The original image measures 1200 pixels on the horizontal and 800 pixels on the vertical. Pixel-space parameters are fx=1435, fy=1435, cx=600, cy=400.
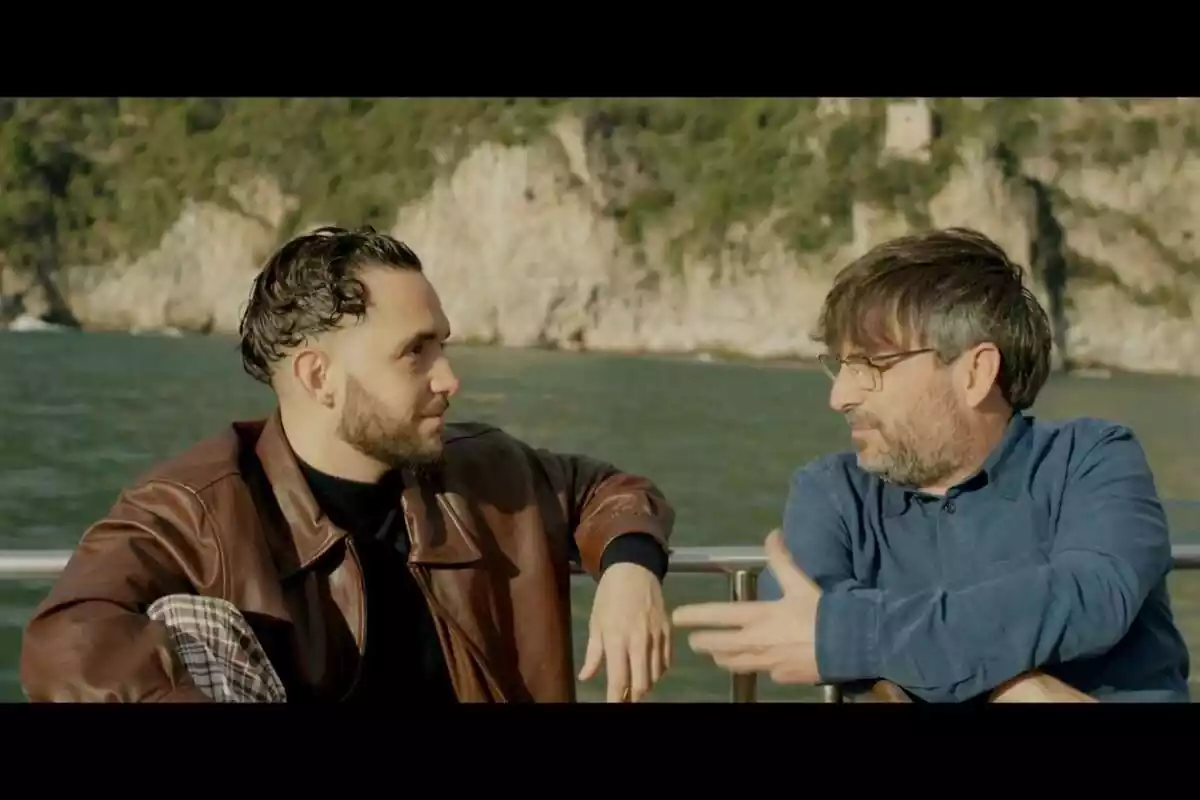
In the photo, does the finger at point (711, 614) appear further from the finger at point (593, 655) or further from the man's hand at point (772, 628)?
the finger at point (593, 655)

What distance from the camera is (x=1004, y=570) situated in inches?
76.9

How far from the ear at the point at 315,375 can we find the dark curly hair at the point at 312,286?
2 centimetres

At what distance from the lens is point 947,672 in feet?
6.13

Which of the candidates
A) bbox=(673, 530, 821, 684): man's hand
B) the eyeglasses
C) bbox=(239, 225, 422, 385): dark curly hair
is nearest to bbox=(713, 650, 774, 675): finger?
bbox=(673, 530, 821, 684): man's hand

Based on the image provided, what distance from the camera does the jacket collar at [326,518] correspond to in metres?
1.91

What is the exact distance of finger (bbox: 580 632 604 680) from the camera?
1927mm

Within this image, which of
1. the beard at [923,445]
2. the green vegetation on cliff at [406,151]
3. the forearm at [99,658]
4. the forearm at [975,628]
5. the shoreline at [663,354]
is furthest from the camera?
the shoreline at [663,354]

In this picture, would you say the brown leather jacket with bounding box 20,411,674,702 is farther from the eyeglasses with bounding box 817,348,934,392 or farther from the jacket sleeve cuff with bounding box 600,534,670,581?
the eyeglasses with bounding box 817,348,934,392

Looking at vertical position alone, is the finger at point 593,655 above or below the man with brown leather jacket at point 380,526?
below

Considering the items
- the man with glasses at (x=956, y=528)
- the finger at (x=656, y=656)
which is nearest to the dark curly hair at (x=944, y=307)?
the man with glasses at (x=956, y=528)
